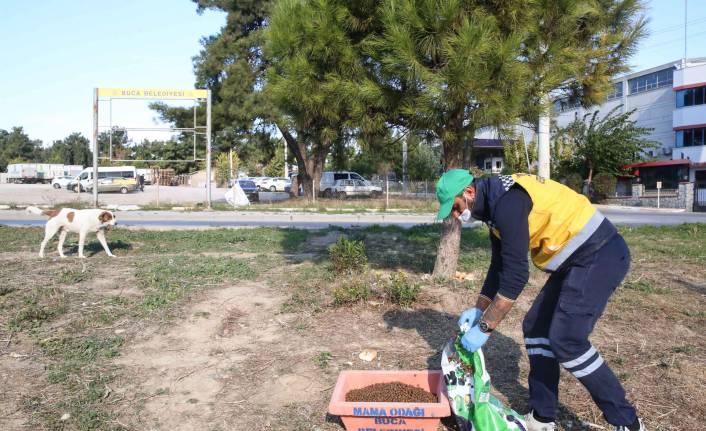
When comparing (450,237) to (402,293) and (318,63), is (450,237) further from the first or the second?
(318,63)

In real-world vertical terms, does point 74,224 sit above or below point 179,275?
above

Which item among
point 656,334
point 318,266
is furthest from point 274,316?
point 656,334

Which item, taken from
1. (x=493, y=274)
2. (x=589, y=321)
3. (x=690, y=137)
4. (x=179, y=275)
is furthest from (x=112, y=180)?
(x=589, y=321)

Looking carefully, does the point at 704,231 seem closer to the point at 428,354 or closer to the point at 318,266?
the point at 318,266

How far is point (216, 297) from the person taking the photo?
5.95m

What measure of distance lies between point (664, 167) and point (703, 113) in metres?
4.43

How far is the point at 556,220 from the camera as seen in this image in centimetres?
306

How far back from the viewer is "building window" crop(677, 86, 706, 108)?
3800 cm

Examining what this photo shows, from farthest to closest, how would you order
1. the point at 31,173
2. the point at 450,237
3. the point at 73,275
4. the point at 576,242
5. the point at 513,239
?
the point at 31,173
the point at 73,275
the point at 450,237
the point at 576,242
the point at 513,239

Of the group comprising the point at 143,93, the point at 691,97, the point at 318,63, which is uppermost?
the point at 691,97

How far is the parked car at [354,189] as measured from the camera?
34.2m

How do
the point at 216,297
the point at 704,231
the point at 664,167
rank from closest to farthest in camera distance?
the point at 216,297 → the point at 704,231 → the point at 664,167

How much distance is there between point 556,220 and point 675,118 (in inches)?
1693

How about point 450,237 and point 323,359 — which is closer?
point 323,359
